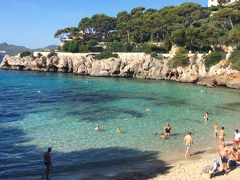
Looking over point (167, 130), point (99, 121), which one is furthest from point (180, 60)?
point (167, 130)

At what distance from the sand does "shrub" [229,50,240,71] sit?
→ 43642 millimetres

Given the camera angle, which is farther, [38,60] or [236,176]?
[38,60]

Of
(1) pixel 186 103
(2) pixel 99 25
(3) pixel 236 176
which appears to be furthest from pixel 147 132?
(2) pixel 99 25

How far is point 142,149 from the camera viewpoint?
25.5 m

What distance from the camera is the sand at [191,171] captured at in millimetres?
18734

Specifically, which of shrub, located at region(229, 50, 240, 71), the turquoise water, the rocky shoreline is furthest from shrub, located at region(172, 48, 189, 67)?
the turquoise water

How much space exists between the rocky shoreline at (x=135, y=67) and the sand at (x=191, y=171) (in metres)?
41.5

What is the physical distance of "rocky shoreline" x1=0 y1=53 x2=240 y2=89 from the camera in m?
67.0

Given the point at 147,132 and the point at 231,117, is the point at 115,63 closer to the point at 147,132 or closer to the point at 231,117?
the point at 231,117

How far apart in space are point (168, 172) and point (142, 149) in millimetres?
5286

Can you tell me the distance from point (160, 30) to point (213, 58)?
26.4 meters

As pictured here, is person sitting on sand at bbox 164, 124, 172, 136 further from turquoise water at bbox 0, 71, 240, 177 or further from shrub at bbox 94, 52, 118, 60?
shrub at bbox 94, 52, 118, 60

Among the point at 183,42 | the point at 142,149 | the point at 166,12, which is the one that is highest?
the point at 166,12

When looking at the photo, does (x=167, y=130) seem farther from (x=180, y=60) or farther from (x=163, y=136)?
(x=180, y=60)
